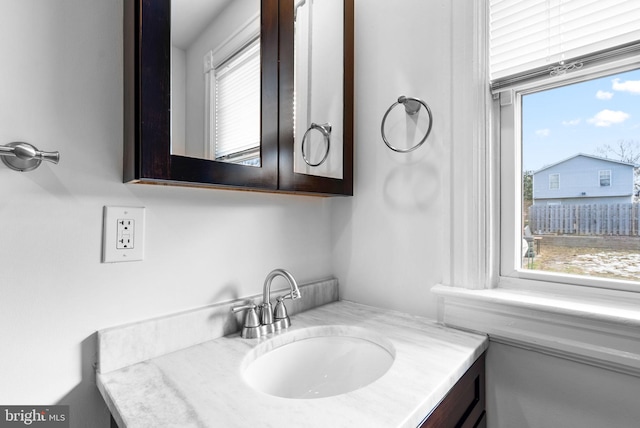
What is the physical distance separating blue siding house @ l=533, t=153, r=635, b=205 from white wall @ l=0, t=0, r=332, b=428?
1.04m

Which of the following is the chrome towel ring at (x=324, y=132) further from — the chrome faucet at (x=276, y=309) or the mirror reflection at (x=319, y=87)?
the chrome faucet at (x=276, y=309)

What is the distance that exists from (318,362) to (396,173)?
684 mm

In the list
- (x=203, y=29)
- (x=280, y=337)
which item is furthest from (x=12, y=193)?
→ (x=280, y=337)

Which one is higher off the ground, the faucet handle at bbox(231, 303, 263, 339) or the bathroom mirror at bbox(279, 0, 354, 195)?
the bathroom mirror at bbox(279, 0, 354, 195)

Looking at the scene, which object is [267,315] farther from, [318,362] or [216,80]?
[216,80]

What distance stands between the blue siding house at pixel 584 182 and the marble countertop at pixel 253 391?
472mm

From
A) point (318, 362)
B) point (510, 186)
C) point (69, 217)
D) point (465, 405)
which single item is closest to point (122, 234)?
point (69, 217)

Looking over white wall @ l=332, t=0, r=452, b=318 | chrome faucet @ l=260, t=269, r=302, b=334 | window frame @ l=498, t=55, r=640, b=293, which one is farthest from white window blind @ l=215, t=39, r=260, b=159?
window frame @ l=498, t=55, r=640, b=293

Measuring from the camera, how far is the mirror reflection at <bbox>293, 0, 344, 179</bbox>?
3.43 feet

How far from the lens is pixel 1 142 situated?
639mm

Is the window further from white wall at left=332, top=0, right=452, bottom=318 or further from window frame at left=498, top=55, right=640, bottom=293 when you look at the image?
window frame at left=498, top=55, right=640, bottom=293

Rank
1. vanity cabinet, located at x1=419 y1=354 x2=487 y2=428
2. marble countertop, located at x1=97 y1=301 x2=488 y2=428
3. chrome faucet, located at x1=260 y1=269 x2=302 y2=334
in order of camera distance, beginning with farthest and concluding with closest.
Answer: chrome faucet, located at x1=260 y1=269 x2=302 y2=334 → vanity cabinet, located at x1=419 y1=354 x2=487 y2=428 → marble countertop, located at x1=97 y1=301 x2=488 y2=428

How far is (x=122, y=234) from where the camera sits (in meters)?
0.78

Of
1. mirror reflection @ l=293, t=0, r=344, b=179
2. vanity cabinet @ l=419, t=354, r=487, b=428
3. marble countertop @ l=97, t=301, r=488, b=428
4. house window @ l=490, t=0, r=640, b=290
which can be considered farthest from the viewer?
mirror reflection @ l=293, t=0, r=344, b=179
